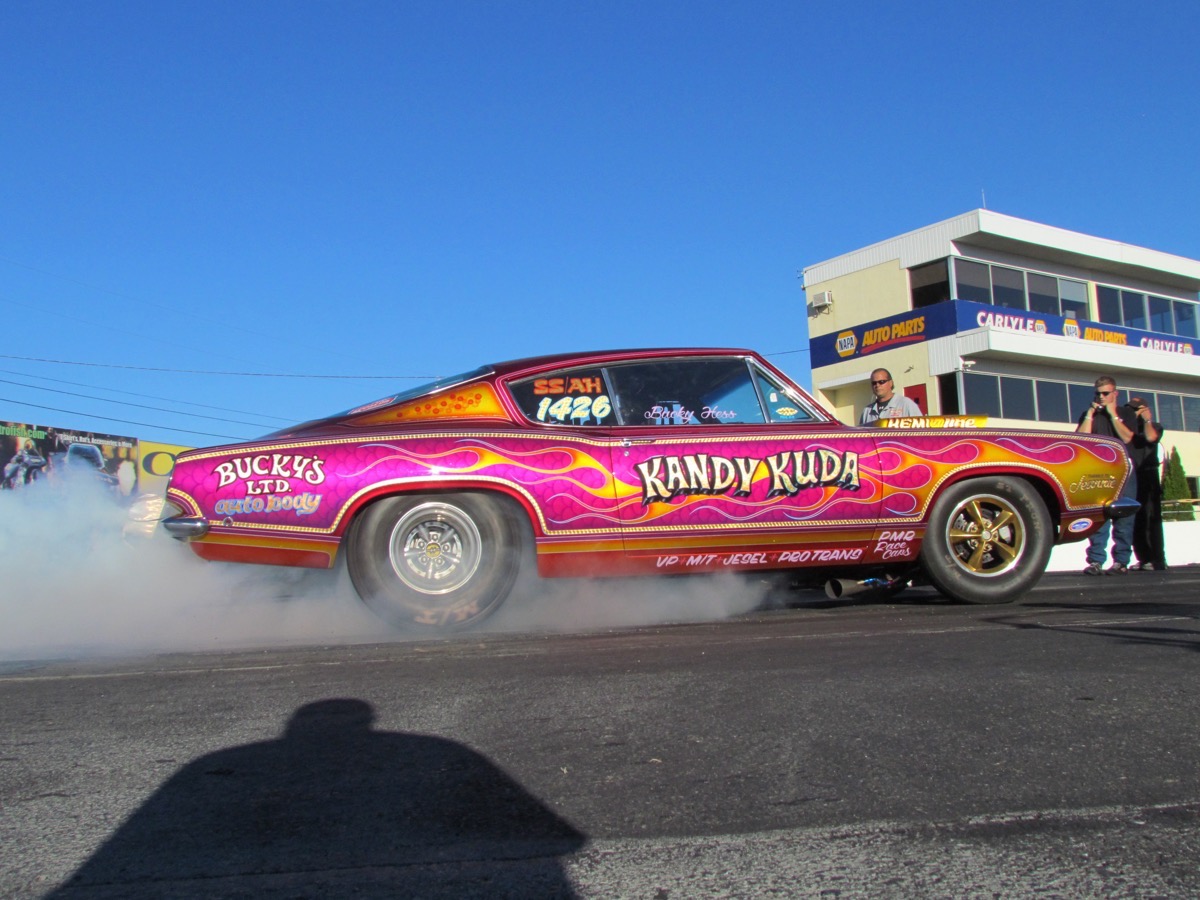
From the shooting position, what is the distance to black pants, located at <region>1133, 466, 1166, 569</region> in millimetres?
8922

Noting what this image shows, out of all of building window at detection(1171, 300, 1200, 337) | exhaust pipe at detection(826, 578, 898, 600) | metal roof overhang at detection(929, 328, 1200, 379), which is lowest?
exhaust pipe at detection(826, 578, 898, 600)

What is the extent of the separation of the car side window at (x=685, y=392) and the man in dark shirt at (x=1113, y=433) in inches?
161

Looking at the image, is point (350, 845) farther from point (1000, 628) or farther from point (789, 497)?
point (789, 497)

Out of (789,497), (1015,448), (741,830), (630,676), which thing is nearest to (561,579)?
(789,497)

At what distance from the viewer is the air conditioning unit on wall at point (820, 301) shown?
1284 inches

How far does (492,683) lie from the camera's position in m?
3.19

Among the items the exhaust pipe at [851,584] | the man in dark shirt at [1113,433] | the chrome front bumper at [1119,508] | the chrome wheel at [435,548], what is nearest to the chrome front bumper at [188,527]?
the chrome wheel at [435,548]

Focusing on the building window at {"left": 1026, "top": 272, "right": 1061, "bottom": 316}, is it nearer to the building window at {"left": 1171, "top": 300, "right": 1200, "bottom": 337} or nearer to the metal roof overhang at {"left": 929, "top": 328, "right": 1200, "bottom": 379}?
the metal roof overhang at {"left": 929, "top": 328, "right": 1200, "bottom": 379}

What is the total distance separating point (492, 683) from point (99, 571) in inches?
111

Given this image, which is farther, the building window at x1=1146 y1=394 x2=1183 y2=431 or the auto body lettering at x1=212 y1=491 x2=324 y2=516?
the building window at x1=1146 y1=394 x2=1183 y2=431

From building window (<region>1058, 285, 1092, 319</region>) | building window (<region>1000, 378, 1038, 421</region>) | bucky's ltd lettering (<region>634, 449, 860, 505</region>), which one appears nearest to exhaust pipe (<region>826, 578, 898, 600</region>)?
bucky's ltd lettering (<region>634, 449, 860, 505</region>)

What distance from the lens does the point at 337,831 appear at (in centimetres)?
195

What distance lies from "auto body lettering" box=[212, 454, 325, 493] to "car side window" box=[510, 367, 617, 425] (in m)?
1.05

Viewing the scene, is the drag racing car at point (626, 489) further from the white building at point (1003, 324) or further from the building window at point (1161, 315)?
the building window at point (1161, 315)
